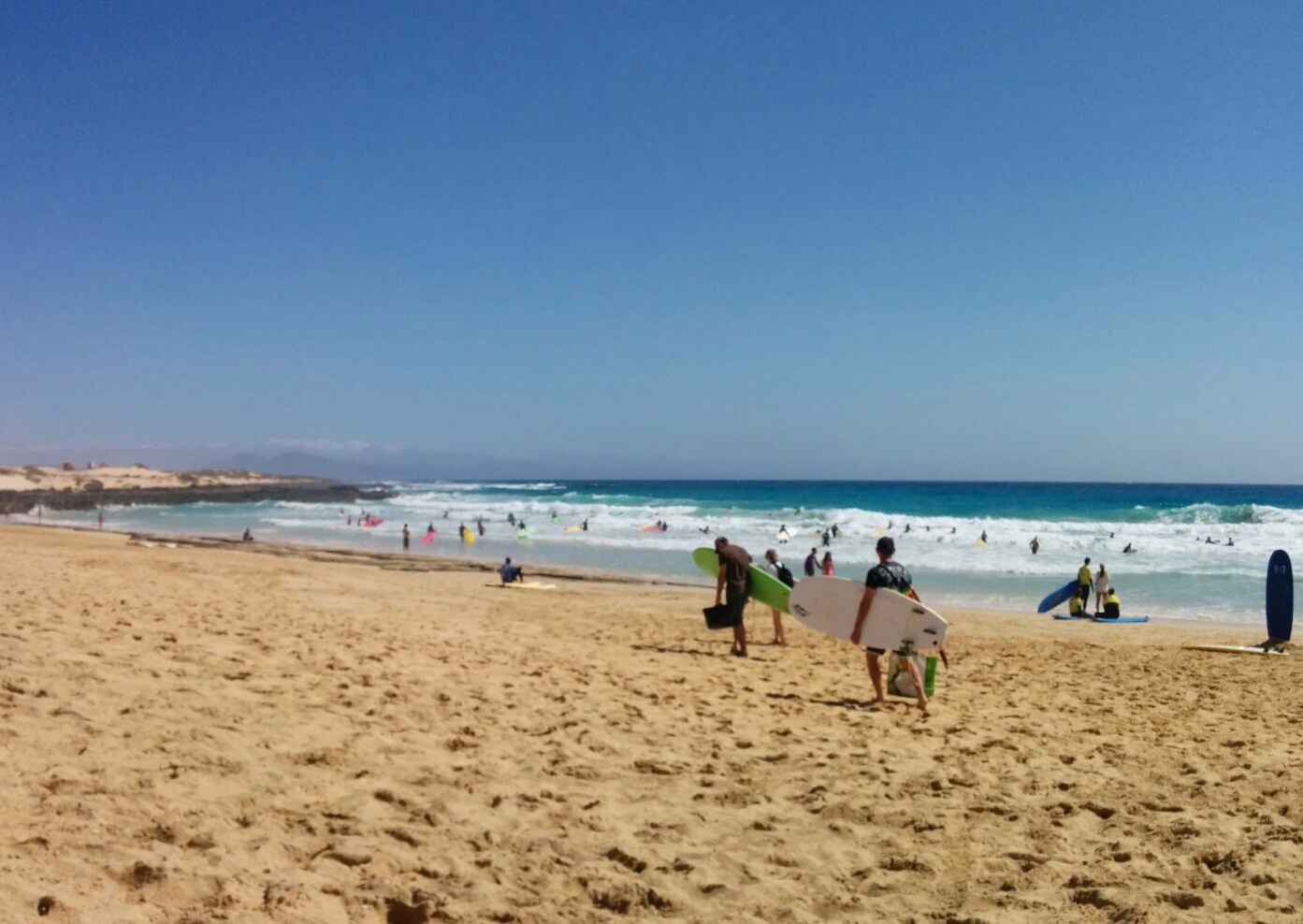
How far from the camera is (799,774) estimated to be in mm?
5520

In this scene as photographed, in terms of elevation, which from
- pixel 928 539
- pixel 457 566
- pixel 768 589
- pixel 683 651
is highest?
pixel 768 589

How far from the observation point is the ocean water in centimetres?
2169

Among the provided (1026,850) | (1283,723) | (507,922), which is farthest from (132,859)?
(1283,723)

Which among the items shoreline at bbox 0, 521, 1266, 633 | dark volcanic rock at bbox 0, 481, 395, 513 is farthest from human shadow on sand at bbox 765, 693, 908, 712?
dark volcanic rock at bbox 0, 481, 395, 513

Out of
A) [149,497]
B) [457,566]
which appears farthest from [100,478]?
[457,566]

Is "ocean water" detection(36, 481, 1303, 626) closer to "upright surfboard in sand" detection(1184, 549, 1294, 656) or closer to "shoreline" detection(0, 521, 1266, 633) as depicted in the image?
"shoreline" detection(0, 521, 1266, 633)

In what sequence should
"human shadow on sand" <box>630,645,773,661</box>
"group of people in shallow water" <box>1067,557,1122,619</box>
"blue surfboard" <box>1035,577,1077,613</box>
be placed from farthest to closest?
"blue surfboard" <box>1035,577,1077,613</box>
"group of people in shallow water" <box>1067,557,1122,619</box>
"human shadow on sand" <box>630,645,773,661</box>

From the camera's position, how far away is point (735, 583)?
10367mm

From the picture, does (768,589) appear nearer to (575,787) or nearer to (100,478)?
(575,787)

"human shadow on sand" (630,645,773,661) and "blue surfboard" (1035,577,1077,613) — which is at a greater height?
"human shadow on sand" (630,645,773,661)

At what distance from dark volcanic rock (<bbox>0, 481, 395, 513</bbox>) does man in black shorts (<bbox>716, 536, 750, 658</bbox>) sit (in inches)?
1973

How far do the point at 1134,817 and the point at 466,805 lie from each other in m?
3.67

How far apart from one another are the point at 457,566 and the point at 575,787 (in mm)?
19260

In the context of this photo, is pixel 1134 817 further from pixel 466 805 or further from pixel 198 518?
pixel 198 518
